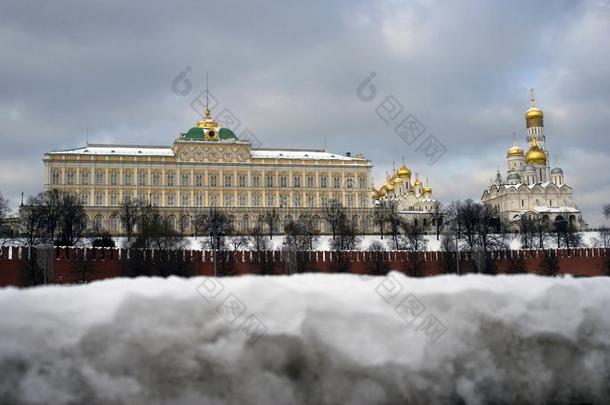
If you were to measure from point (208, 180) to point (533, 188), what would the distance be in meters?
47.1

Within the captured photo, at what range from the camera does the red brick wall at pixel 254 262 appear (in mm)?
32156

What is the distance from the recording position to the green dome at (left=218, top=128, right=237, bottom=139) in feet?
272

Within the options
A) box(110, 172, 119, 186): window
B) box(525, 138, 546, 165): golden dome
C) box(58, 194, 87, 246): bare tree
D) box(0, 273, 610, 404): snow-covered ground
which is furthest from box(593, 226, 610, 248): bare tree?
box(0, 273, 610, 404): snow-covered ground

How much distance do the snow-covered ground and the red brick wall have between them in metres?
29.0

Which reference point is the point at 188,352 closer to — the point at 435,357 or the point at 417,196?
the point at 435,357

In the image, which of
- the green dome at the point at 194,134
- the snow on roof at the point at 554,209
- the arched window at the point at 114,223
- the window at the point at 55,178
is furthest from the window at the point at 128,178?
the snow on roof at the point at 554,209

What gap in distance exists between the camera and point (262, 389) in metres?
4.03

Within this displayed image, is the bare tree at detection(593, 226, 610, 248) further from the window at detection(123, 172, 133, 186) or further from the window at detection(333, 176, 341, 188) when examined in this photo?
the window at detection(123, 172, 133, 186)

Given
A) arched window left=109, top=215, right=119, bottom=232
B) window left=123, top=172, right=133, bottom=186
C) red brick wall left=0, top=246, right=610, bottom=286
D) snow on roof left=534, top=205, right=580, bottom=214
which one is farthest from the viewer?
snow on roof left=534, top=205, right=580, bottom=214

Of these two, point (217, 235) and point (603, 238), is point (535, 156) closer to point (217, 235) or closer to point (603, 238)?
point (603, 238)

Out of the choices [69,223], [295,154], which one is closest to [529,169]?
[295,154]

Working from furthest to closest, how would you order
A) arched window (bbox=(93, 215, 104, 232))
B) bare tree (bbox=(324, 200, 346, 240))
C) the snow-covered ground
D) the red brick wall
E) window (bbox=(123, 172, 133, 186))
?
window (bbox=(123, 172, 133, 186)) < arched window (bbox=(93, 215, 104, 232)) < bare tree (bbox=(324, 200, 346, 240)) < the red brick wall < the snow-covered ground

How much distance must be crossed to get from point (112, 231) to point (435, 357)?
247ft

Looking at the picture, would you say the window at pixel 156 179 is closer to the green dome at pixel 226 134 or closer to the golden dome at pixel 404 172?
the green dome at pixel 226 134
